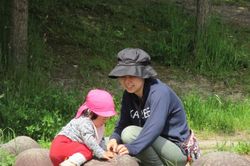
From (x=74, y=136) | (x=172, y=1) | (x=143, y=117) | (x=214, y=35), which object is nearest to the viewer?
(x=74, y=136)

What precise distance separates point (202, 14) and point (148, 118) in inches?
241

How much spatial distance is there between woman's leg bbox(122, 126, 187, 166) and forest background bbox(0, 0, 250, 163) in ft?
4.98

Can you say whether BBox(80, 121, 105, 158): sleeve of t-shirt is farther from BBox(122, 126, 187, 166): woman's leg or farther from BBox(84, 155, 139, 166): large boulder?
BBox(122, 126, 187, 166): woman's leg

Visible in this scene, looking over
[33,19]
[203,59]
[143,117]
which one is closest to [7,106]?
[143,117]

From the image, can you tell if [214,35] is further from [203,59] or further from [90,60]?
[90,60]

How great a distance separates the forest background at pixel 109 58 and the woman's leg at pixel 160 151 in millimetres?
1517

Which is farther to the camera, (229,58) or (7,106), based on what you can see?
(229,58)

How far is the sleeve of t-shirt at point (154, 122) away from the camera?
4188mm

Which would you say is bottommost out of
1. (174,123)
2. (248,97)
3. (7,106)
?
(248,97)

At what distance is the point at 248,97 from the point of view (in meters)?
8.82

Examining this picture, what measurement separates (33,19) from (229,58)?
364cm

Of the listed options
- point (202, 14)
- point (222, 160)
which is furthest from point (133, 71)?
point (202, 14)

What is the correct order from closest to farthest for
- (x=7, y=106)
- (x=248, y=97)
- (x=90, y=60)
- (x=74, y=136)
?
(x=74, y=136)
(x=7, y=106)
(x=248, y=97)
(x=90, y=60)

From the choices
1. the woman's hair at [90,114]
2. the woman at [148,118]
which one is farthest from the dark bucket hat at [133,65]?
the woman's hair at [90,114]
